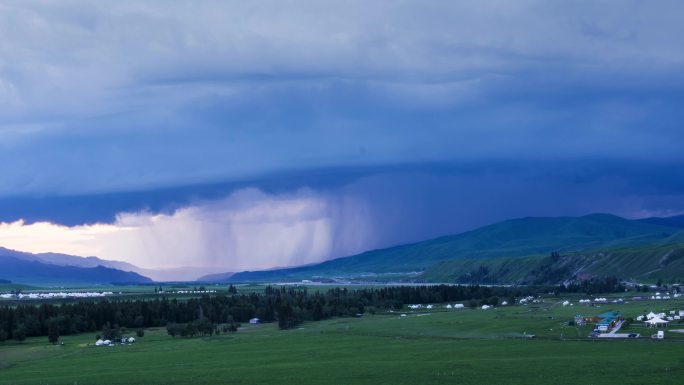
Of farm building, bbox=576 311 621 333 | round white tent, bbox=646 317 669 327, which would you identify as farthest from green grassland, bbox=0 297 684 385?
farm building, bbox=576 311 621 333

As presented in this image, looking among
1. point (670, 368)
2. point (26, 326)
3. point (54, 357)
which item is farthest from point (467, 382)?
point (26, 326)

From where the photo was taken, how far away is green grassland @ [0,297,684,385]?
77.1m

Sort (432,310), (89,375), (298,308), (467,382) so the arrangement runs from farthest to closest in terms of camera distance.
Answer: (432,310), (298,308), (89,375), (467,382)

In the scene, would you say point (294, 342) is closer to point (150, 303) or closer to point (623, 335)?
point (623, 335)

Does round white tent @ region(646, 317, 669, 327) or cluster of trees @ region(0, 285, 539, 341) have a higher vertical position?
cluster of trees @ region(0, 285, 539, 341)

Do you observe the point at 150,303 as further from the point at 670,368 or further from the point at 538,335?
the point at 670,368

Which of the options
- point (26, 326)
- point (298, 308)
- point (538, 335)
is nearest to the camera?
point (538, 335)

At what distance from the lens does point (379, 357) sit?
96.2 m

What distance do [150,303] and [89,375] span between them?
323 ft

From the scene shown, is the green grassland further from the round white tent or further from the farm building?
the farm building

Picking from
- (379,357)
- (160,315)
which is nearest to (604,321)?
(379,357)

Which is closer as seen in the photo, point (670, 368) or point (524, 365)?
point (670, 368)

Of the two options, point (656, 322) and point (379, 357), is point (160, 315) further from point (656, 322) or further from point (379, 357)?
→ point (656, 322)

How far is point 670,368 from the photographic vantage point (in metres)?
Answer: 75.9
